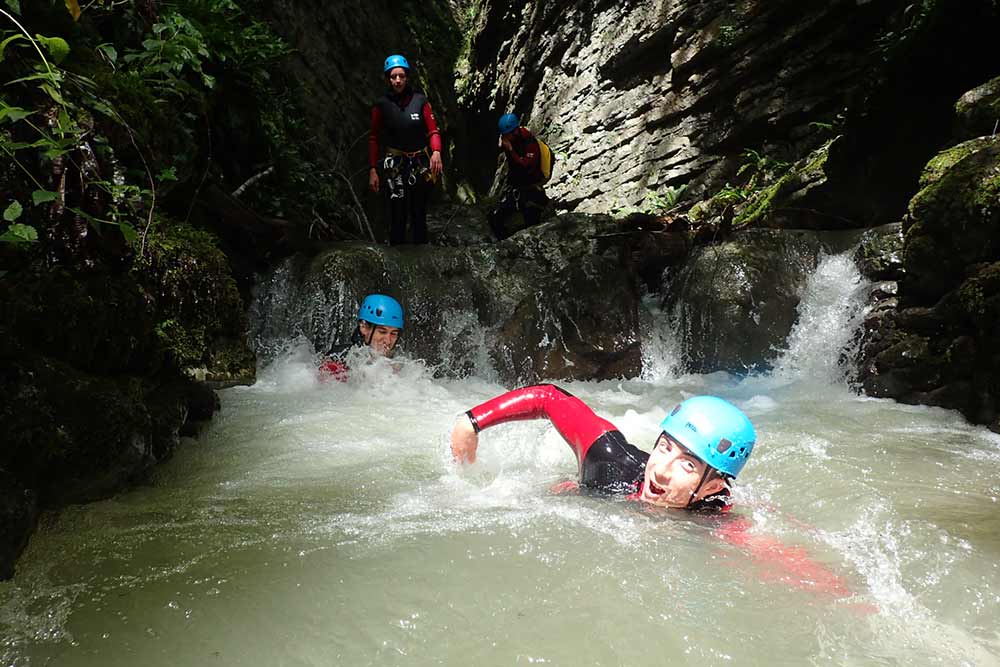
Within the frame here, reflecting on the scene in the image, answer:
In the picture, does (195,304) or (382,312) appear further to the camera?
(382,312)

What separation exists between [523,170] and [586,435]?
6882 millimetres

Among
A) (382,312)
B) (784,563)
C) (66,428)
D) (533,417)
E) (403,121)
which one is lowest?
(784,563)

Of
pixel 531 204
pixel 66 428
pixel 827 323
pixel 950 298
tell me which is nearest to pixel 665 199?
pixel 531 204

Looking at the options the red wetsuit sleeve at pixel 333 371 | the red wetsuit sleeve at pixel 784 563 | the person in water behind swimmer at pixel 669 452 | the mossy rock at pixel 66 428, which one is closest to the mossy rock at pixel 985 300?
the person in water behind swimmer at pixel 669 452

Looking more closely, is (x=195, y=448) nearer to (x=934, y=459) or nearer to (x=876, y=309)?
(x=934, y=459)

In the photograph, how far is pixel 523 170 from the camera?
31.6ft

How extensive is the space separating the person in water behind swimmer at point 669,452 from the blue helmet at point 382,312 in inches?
111

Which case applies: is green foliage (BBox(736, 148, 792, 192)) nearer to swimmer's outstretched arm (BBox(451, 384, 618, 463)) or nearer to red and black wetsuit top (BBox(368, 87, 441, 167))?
red and black wetsuit top (BBox(368, 87, 441, 167))

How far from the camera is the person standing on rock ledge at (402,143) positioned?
7.52m

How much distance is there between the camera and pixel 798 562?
2488mm

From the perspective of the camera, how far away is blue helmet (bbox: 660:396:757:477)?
9.62 ft

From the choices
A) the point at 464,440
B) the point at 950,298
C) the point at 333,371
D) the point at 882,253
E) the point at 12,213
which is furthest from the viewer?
the point at 882,253

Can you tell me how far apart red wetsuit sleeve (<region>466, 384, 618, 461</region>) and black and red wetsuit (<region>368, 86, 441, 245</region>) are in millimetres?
4722

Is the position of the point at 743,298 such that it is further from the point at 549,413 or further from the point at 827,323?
the point at 549,413
